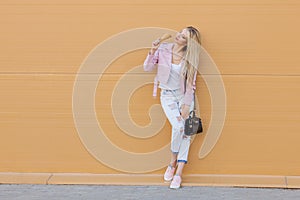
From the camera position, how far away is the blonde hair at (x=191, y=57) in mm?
5887

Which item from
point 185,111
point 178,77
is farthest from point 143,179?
point 178,77

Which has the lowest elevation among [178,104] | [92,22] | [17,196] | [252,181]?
[17,196]

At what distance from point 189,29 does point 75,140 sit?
5.70 feet

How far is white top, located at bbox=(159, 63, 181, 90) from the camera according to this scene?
5.93 m

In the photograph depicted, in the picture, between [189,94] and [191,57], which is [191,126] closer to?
[189,94]

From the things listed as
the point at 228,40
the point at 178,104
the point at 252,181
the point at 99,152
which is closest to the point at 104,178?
the point at 99,152

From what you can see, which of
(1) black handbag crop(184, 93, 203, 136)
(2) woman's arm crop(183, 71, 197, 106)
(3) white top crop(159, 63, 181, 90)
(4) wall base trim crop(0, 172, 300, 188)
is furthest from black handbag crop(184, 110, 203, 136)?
(4) wall base trim crop(0, 172, 300, 188)

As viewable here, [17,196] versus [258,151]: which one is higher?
[258,151]

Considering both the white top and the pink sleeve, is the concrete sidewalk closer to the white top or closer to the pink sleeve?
the white top

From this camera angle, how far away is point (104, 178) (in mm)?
6242

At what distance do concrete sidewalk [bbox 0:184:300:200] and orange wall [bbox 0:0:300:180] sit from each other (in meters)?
0.29

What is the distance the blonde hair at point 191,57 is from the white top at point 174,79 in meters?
0.06

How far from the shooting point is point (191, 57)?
5.91 m

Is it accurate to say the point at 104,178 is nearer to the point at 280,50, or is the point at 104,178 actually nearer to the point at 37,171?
the point at 37,171
